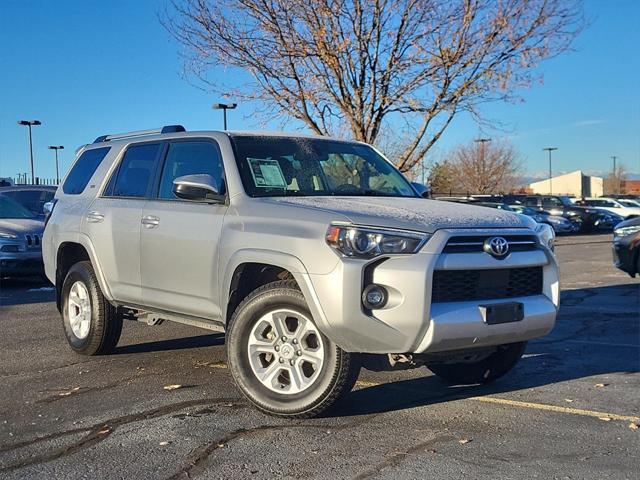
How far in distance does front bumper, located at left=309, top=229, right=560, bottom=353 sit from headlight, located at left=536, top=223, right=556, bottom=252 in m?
0.82

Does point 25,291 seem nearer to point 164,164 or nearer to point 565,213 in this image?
point 164,164

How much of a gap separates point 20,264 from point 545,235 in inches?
367

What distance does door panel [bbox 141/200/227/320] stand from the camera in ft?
16.8

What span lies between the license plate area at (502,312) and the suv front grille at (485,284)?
96 millimetres

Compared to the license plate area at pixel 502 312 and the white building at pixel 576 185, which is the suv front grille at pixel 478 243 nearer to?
the license plate area at pixel 502 312

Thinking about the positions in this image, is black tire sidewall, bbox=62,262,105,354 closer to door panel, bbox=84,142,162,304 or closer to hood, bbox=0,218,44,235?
door panel, bbox=84,142,162,304

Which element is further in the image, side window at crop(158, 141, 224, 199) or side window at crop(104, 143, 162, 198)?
side window at crop(104, 143, 162, 198)

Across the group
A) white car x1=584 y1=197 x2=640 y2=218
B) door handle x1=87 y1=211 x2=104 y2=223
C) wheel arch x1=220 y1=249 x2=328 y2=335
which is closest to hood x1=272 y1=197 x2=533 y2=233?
wheel arch x1=220 y1=249 x2=328 y2=335

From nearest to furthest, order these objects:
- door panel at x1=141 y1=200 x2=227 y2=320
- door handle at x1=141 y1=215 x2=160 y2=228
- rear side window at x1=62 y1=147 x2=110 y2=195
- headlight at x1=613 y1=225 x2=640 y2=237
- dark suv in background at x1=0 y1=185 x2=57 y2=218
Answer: door panel at x1=141 y1=200 x2=227 y2=320 → door handle at x1=141 y1=215 x2=160 y2=228 → rear side window at x1=62 y1=147 x2=110 y2=195 → headlight at x1=613 y1=225 x2=640 y2=237 → dark suv in background at x1=0 y1=185 x2=57 y2=218

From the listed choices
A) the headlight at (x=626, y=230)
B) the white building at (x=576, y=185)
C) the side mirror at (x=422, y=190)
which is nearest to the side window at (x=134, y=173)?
the side mirror at (x=422, y=190)

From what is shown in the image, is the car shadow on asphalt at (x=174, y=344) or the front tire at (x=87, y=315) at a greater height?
the front tire at (x=87, y=315)

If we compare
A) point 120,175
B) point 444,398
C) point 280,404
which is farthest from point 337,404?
point 120,175

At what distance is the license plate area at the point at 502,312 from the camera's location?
4.33 meters

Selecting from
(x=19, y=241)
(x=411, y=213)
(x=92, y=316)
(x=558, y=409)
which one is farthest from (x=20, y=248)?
(x=558, y=409)
